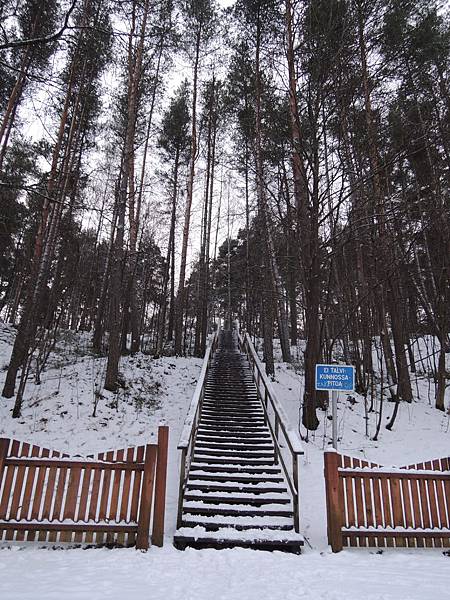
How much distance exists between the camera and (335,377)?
18.2 ft

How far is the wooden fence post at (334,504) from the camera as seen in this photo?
3.96 m

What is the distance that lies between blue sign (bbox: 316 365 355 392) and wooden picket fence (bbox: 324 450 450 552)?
145cm

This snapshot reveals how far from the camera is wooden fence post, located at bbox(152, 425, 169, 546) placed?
391cm

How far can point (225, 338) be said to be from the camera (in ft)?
73.3

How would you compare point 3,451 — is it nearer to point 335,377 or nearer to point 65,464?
point 65,464

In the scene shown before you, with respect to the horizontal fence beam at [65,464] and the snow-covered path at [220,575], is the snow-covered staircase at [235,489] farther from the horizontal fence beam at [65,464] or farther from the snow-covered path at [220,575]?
the horizontal fence beam at [65,464]

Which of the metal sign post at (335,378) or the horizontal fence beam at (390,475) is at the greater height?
the metal sign post at (335,378)

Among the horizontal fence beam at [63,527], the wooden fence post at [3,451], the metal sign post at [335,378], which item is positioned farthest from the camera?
the metal sign post at [335,378]

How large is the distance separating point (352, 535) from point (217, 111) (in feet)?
55.7

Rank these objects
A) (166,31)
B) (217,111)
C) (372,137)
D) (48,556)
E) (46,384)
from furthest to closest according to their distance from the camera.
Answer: (217,111)
(166,31)
(46,384)
(372,137)
(48,556)

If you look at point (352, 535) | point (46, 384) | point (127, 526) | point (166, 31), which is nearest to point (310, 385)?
point (352, 535)

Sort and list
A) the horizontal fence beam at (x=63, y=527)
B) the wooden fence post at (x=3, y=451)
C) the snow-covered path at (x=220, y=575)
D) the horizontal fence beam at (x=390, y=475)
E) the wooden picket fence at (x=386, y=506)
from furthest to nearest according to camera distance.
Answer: the horizontal fence beam at (x=390, y=475)
the wooden picket fence at (x=386, y=506)
the wooden fence post at (x=3, y=451)
the horizontal fence beam at (x=63, y=527)
the snow-covered path at (x=220, y=575)

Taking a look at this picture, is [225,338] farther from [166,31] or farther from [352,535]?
[352,535]

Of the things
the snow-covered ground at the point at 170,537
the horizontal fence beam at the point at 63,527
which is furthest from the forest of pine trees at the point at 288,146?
the horizontal fence beam at the point at 63,527
